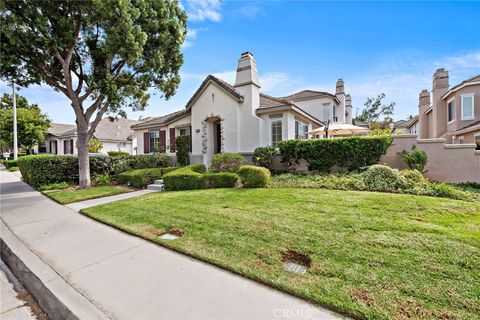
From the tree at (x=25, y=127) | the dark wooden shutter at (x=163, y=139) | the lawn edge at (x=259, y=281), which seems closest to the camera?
the lawn edge at (x=259, y=281)

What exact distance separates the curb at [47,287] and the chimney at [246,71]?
37.5 ft

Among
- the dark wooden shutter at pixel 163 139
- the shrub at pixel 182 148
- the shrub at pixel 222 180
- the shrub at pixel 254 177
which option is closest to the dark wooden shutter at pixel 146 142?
the dark wooden shutter at pixel 163 139

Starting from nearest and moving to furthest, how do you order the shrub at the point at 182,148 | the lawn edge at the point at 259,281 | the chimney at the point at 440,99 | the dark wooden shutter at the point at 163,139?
the lawn edge at the point at 259,281 → the shrub at the point at 182,148 → the dark wooden shutter at the point at 163,139 → the chimney at the point at 440,99

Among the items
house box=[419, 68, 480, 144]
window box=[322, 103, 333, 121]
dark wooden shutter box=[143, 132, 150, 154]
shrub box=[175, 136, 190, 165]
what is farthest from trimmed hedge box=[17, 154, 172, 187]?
house box=[419, 68, 480, 144]

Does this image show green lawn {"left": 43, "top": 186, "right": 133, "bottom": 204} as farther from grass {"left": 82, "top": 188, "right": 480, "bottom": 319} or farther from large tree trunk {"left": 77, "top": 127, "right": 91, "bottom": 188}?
grass {"left": 82, "top": 188, "right": 480, "bottom": 319}

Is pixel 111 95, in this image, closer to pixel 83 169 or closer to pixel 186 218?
pixel 83 169

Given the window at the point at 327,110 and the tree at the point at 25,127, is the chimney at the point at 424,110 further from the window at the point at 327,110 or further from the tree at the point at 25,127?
the tree at the point at 25,127

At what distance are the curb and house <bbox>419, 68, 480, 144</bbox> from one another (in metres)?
19.4

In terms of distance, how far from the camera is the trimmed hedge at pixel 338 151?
30.0ft

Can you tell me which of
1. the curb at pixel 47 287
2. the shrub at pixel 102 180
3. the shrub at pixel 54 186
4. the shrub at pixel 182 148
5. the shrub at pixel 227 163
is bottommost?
the curb at pixel 47 287

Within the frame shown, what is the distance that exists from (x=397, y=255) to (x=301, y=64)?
33.9ft

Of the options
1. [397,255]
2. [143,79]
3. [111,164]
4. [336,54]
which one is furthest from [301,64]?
[111,164]

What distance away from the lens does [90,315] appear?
2570 mm

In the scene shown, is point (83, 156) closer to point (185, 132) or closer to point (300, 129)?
point (185, 132)
